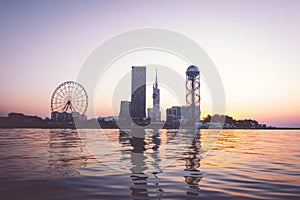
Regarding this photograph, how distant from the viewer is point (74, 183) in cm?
1109

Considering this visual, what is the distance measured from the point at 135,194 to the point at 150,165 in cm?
701

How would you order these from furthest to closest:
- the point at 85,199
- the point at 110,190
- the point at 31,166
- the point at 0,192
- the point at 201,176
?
1. the point at 31,166
2. the point at 201,176
3. the point at 110,190
4. the point at 0,192
5. the point at 85,199

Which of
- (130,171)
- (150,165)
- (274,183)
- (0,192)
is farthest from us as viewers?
(150,165)

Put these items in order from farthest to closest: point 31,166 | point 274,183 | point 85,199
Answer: point 31,166 < point 274,183 < point 85,199

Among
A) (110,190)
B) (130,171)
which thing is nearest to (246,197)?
(110,190)

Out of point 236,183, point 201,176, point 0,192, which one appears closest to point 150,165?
point 201,176

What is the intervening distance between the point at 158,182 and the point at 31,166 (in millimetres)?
8397

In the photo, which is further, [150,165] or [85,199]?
[150,165]

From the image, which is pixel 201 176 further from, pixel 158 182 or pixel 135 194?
pixel 135 194

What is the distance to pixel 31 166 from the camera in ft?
50.4

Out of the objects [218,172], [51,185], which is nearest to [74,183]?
[51,185]

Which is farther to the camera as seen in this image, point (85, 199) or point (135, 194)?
point (135, 194)

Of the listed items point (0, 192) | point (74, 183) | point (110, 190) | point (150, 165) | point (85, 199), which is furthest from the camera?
point (150, 165)

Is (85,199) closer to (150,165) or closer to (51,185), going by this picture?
(51,185)
